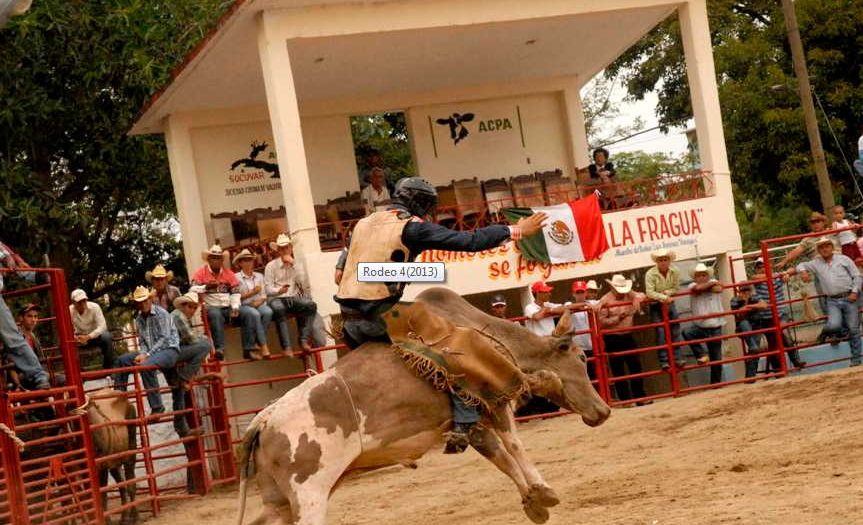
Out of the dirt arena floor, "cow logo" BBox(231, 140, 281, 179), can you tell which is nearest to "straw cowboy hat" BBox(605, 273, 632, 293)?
the dirt arena floor

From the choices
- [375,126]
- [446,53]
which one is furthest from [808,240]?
[375,126]

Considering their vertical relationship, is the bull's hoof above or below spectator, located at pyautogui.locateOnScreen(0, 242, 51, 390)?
below

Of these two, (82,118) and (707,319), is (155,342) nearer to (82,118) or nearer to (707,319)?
(707,319)

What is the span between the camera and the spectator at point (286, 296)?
16.3m

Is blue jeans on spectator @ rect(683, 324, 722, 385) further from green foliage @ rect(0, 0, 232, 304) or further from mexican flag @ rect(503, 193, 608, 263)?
green foliage @ rect(0, 0, 232, 304)

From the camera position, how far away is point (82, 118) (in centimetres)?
2238

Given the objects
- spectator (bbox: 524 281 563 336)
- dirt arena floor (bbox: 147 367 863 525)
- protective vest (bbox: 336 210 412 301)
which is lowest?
dirt arena floor (bbox: 147 367 863 525)

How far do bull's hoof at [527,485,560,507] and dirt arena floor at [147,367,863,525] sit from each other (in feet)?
1.90

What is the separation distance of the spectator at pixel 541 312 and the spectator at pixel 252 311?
3.00 m

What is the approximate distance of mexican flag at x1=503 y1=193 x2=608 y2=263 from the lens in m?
18.5

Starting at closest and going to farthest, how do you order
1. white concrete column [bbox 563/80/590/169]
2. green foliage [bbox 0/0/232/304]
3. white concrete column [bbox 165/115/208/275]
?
white concrete column [bbox 165/115/208/275]
green foliage [bbox 0/0/232/304]
white concrete column [bbox 563/80/590/169]

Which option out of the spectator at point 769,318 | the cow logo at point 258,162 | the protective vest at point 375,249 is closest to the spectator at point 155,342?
the protective vest at point 375,249

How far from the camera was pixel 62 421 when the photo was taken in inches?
462

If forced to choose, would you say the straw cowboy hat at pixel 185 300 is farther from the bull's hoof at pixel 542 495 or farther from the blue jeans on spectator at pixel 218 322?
the bull's hoof at pixel 542 495
